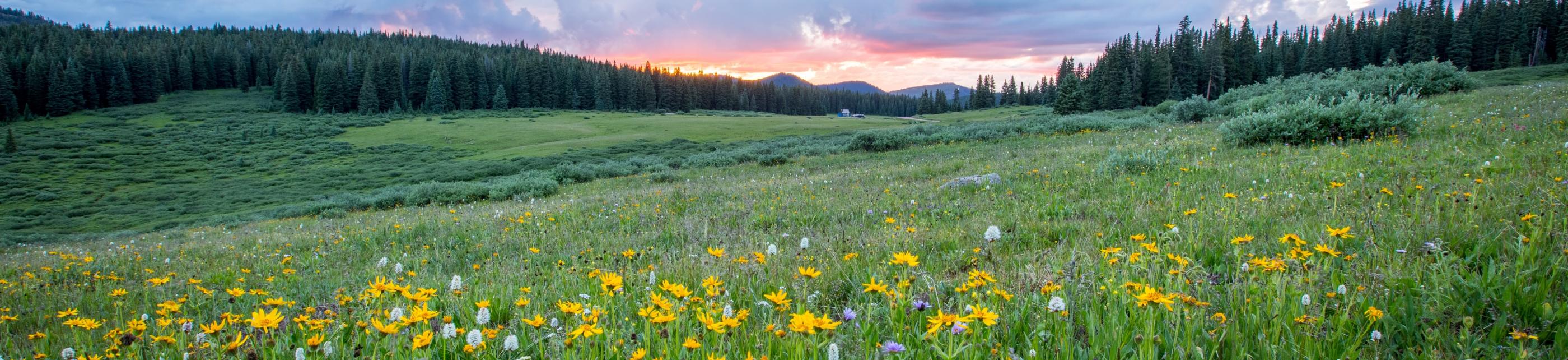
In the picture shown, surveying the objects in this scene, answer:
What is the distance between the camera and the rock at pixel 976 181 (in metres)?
8.87

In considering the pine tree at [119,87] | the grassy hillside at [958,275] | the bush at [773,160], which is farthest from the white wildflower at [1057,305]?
the pine tree at [119,87]

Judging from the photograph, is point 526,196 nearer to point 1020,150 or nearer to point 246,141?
point 1020,150

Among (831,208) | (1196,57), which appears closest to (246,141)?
(831,208)

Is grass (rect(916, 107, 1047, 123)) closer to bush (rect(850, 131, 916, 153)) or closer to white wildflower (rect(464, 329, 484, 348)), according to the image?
bush (rect(850, 131, 916, 153))

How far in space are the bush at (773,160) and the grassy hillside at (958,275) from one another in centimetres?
1543

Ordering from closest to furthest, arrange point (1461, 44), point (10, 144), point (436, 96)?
1. point (10, 144)
2. point (1461, 44)
3. point (436, 96)

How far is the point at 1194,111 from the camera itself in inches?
1054

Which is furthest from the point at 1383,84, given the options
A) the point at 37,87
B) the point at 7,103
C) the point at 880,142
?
the point at 37,87

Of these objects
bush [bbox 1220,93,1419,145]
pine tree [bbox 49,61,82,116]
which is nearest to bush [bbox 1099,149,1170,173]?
bush [bbox 1220,93,1419,145]

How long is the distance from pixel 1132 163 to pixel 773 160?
17.9 m

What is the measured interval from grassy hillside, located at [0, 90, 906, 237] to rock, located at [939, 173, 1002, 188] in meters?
20.0

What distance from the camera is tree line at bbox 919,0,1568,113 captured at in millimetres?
73000

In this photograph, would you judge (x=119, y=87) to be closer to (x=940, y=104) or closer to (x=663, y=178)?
(x=663, y=178)

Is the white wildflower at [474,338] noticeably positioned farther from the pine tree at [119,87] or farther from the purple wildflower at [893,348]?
the pine tree at [119,87]
